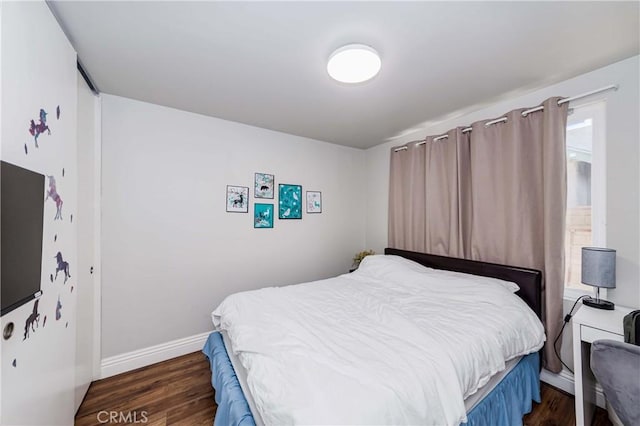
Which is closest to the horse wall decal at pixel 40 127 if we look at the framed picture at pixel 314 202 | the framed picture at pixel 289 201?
the framed picture at pixel 289 201

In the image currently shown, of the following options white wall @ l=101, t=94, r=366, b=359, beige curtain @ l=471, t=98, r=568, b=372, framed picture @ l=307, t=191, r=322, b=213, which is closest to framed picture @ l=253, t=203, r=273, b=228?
white wall @ l=101, t=94, r=366, b=359

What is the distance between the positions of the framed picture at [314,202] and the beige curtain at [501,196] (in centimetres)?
120

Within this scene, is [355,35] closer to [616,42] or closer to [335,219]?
A: [616,42]

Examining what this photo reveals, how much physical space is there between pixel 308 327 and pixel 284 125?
2.26 meters

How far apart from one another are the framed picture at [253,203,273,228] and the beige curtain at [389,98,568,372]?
175 centimetres

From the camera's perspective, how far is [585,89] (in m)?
1.94

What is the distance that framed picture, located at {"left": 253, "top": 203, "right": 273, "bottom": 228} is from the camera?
9.84 ft

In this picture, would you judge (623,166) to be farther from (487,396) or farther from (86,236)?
(86,236)

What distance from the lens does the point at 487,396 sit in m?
1.48

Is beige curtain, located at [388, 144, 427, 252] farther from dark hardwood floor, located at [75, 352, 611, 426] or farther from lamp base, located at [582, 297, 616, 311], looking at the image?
dark hardwood floor, located at [75, 352, 611, 426]

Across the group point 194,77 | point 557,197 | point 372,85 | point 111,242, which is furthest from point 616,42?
point 111,242

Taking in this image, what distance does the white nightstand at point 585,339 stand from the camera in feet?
4.91

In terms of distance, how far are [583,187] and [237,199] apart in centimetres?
320

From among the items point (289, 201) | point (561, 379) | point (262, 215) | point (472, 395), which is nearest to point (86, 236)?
point (262, 215)
